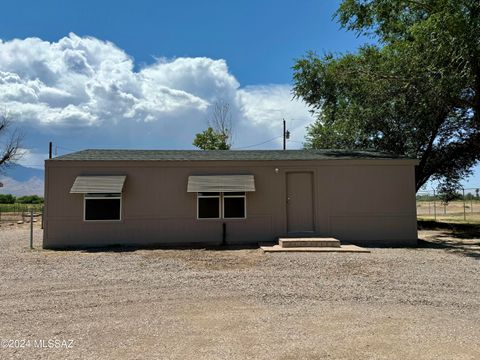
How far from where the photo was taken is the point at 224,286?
6.66 metres

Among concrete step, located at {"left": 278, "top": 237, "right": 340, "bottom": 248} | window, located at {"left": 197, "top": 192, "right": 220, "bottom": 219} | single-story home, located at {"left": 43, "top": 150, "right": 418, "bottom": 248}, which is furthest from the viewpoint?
window, located at {"left": 197, "top": 192, "right": 220, "bottom": 219}

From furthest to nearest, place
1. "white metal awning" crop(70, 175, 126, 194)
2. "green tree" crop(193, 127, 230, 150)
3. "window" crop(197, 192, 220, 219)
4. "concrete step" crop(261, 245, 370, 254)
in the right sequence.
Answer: "green tree" crop(193, 127, 230, 150) < "window" crop(197, 192, 220, 219) < "white metal awning" crop(70, 175, 126, 194) < "concrete step" crop(261, 245, 370, 254)

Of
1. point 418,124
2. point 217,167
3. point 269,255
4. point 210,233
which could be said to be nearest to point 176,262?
point 269,255

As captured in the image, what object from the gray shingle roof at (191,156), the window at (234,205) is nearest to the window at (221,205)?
the window at (234,205)

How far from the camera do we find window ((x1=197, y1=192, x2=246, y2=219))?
482 inches

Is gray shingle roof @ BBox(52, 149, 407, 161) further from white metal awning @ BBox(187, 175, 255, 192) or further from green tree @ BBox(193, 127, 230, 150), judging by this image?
green tree @ BBox(193, 127, 230, 150)

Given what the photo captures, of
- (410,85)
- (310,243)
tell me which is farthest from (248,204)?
(410,85)

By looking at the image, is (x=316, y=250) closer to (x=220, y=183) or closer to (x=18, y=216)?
(x=220, y=183)

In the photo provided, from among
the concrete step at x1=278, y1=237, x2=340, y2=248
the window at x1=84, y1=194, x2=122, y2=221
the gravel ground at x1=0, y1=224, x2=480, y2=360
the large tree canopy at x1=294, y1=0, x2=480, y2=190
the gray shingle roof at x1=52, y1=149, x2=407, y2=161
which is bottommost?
the gravel ground at x1=0, y1=224, x2=480, y2=360

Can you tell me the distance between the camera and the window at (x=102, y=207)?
11.9m

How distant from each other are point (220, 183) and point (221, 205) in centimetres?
74

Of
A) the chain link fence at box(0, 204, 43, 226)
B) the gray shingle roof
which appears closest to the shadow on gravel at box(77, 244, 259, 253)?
the gray shingle roof

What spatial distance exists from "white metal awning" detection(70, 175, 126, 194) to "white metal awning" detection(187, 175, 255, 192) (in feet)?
6.73

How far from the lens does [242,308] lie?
5352 mm
